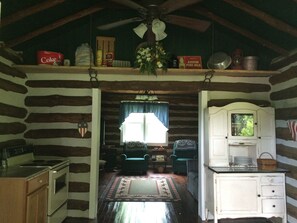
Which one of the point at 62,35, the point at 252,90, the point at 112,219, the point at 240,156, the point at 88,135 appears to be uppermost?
the point at 62,35

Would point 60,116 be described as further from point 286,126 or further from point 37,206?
point 286,126

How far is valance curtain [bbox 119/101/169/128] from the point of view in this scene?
963 cm

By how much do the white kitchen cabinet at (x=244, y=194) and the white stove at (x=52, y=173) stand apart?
2.27 m

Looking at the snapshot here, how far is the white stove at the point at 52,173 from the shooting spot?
11.8 feet

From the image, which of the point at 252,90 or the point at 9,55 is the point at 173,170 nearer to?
the point at 252,90

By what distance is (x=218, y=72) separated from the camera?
14.4 ft

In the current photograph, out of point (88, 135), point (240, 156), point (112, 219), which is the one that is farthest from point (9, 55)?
point (240, 156)

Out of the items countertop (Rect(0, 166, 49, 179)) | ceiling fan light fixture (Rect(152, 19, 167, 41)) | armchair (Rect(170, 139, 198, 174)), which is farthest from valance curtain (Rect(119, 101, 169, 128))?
ceiling fan light fixture (Rect(152, 19, 167, 41))

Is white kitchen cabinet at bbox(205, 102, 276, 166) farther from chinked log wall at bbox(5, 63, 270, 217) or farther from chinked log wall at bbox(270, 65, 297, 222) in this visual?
chinked log wall at bbox(5, 63, 270, 217)

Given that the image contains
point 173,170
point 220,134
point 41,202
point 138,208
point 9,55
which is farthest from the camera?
point 173,170

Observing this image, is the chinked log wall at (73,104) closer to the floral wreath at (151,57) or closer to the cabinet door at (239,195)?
the floral wreath at (151,57)

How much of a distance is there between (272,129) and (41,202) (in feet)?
11.6

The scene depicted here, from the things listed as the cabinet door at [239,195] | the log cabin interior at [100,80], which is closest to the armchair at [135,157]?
the log cabin interior at [100,80]

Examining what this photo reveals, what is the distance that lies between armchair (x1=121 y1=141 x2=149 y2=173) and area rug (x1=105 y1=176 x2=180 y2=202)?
0.51 metres
